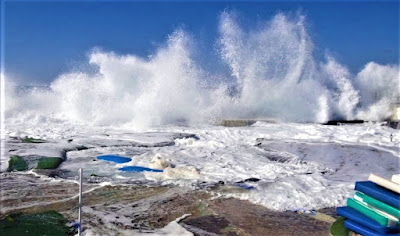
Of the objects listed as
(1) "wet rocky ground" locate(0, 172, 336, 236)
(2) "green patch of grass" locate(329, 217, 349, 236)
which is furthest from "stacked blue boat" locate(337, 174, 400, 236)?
(1) "wet rocky ground" locate(0, 172, 336, 236)

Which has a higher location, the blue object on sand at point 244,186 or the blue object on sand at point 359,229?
the blue object on sand at point 244,186

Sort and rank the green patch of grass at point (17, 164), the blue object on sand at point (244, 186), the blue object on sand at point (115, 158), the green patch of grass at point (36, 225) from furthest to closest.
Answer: the blue object on sand at point (115, 158), the green patch of grass at point (17, 164), the blue object on sand at point (244, 186), the green patch of grass at point (36, 225)

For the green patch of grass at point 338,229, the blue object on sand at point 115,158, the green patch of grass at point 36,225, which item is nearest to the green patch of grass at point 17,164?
the blue object on sand at point 115,158

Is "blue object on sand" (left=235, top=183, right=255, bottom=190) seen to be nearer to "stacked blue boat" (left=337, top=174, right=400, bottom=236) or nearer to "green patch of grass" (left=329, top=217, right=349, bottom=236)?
"green patch of grass" (left=329, top=217, right=349, bottom=236)

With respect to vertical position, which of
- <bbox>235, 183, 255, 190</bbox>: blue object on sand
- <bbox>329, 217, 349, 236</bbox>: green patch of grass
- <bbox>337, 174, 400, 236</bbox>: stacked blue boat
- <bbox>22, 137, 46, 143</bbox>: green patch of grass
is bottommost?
<bbox>329, 217, 349, 236</bbox>: green patch of grass

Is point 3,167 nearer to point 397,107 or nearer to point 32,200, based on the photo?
point 32,200

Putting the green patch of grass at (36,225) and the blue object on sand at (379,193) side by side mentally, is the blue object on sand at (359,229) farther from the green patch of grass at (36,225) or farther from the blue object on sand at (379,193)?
the green patch of grass at (36,225)

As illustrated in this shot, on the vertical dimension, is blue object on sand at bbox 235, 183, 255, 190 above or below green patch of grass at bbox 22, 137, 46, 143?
below

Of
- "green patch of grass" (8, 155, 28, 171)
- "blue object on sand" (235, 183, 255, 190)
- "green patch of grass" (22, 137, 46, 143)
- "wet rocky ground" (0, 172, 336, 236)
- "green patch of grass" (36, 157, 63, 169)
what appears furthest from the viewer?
"green patch of grass" (22, 137, 46, 143)
